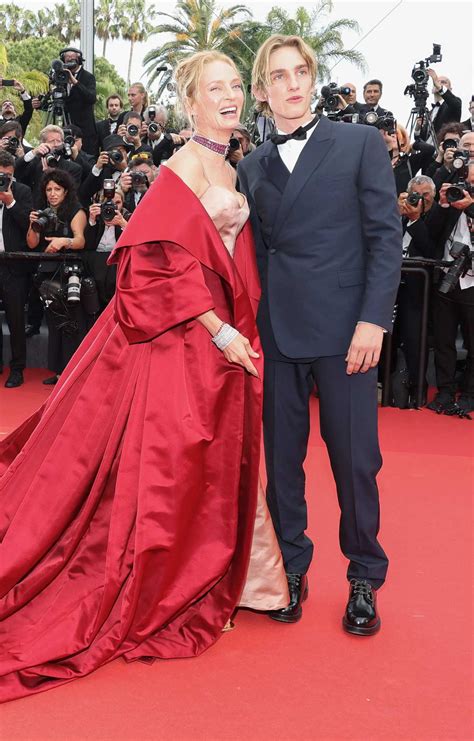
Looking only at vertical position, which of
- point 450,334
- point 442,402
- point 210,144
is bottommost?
point 442,402

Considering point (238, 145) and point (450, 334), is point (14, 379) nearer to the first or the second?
point (238, 145)

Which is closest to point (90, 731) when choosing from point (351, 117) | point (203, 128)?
point (203, 128)

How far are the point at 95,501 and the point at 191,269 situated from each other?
2.16 feet

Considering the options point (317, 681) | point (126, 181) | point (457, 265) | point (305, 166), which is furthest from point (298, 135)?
point (126, 181)

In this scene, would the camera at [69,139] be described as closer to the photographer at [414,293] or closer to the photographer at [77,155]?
the photographer at [77,155]

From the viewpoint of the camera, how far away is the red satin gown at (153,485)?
6.93 feet

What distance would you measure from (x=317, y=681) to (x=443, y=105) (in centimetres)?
568

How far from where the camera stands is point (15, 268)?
5.71 metres

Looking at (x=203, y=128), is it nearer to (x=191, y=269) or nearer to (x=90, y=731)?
(x=191, y=269)

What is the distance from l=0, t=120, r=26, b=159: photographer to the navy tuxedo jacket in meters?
4.65

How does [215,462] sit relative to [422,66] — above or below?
below

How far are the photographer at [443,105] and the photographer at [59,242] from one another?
292 centimetres

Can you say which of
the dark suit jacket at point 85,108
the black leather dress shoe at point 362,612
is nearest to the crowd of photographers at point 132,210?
the dark suit jacket at point 85,108

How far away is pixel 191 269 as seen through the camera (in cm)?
211
